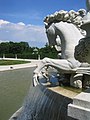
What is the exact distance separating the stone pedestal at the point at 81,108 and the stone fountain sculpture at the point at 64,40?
98.3 inches

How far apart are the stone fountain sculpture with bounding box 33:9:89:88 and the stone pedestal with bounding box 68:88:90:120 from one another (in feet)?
8.19

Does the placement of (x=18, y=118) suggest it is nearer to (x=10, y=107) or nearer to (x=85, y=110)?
(x=10, y=107)

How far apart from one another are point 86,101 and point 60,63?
2.71 metres

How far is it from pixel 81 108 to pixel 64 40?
11.0 ft

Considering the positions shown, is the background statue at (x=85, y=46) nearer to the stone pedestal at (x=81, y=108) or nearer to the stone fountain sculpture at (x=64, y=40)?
the stone pedestal at (x=81, y=108)

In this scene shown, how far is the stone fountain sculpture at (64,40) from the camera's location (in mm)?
5145

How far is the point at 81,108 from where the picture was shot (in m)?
2.42

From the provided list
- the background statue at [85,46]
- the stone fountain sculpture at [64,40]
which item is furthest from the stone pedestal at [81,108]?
the stone fountain sculpture at [64,40]

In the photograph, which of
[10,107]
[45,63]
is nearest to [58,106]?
[45,63]

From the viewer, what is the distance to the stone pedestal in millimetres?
2381

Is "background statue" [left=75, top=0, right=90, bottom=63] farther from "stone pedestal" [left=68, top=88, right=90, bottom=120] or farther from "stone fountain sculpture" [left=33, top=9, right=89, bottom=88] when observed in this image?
"stone fountain sculpture" [left=33, top=9, right=89, bottom=88]

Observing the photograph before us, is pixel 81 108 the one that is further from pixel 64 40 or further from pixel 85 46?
pixel 64 40

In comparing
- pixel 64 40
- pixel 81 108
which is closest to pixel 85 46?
pixel 81 108

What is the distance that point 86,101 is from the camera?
2.43 meters
